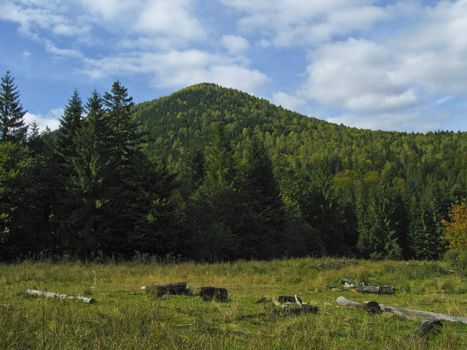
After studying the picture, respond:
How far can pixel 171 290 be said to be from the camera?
11.8 m

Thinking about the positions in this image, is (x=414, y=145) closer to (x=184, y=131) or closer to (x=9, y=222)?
(x=184, y=131)

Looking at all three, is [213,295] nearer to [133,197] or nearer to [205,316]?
[205,316]

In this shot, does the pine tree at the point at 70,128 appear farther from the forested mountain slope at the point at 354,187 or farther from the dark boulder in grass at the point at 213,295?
the dark boulder in grass at the point at 213,295

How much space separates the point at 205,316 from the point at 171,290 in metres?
4.59

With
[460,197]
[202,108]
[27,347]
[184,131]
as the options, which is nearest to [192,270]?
[27,347]

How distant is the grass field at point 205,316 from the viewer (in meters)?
4.41

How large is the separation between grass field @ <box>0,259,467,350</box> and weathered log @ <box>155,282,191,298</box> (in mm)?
549

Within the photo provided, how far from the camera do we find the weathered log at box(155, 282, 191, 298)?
11.6 metres

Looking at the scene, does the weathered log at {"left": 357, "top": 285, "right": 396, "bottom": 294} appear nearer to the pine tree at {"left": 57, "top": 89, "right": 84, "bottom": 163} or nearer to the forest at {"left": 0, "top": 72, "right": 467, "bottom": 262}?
the forest at {"left": 0, "top": 72, "right": 467, "bottom": 262}

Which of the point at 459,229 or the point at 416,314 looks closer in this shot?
the point at 416,314

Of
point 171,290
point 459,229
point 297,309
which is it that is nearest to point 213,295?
point 171,290


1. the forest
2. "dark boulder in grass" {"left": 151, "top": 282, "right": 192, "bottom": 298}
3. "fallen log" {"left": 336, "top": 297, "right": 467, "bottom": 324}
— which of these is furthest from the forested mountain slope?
"fallen log" {"left": 336, "top": 297, "right": 467, "bottom": 324}

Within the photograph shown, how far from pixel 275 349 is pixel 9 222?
28.3 metres

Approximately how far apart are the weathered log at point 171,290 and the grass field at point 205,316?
1.80 ft
